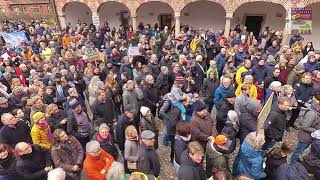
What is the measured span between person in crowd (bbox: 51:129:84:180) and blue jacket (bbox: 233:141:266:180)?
8.65ft

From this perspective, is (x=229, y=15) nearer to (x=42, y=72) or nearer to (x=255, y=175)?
(x=42, y=72)

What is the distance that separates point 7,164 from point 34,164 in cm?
39

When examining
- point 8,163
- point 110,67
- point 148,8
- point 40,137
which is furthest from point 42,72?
point 148,8

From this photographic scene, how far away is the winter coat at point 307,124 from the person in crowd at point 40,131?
15.3 ft

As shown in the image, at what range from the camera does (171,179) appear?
592 centimetres

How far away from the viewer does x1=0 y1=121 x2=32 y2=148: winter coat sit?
5.09 m

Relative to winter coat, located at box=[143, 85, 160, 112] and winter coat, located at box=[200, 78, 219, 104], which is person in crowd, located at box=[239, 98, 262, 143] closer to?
winter coat, located at box=[200, 78, 219, 104]

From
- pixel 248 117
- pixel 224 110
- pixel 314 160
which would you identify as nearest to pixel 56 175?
pixel 248 117

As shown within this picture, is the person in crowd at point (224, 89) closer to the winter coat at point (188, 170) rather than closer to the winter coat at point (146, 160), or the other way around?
the winter coat at point (146, 160)

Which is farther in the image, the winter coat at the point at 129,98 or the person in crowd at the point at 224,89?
the winter coat at the point at 129,98

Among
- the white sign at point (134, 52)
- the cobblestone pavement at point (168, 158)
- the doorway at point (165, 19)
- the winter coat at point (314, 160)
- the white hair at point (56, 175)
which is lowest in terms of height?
the cobblestone pavement at point (168, 158)

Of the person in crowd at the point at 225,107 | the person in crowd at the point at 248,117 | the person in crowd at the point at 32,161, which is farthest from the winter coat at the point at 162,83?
the person in crowd at the point at 32,161

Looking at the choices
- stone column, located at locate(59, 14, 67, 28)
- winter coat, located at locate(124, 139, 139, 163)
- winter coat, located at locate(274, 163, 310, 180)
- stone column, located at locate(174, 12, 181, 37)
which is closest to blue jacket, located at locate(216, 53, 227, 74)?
winter coat, located at locate(124, 139, 139, 163)

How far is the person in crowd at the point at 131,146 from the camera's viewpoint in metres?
4.61
